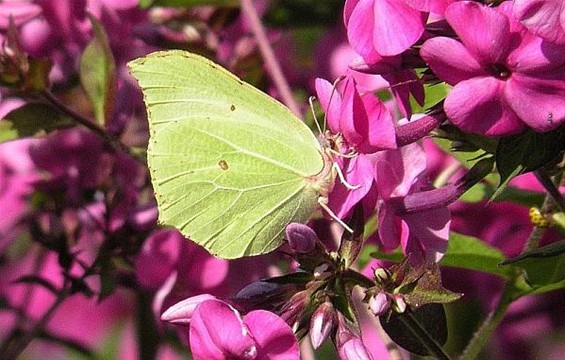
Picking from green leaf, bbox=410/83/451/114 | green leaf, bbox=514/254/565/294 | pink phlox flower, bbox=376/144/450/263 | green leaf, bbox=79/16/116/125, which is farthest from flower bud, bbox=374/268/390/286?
green leaf, bbox=79/16/116/125

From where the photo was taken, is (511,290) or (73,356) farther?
(73,356)

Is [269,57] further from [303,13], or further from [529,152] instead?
[529,152]

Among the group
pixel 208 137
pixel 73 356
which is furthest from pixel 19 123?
pixel 73 356

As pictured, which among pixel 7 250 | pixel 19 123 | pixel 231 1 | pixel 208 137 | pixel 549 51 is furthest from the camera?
pixel 7 250

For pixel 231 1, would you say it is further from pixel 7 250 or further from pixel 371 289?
pixel 371 289

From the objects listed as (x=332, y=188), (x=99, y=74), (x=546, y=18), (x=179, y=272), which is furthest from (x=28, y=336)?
(x=546, y=18)

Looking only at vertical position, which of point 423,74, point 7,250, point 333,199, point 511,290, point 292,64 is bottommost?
point 7,250

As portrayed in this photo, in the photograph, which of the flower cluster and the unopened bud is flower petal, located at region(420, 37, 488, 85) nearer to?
the flower cluster
